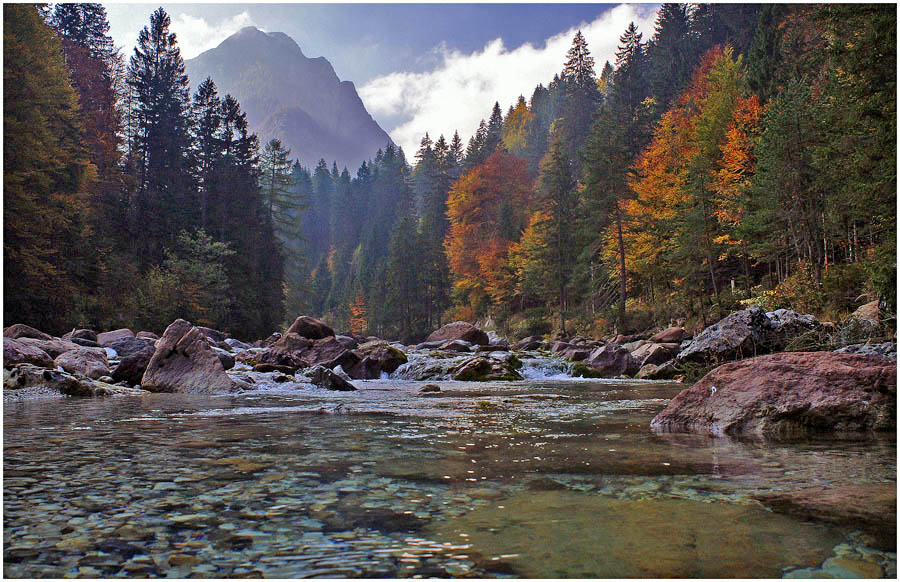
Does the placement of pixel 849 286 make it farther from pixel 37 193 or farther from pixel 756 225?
pixel 37 193

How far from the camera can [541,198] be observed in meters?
36.6

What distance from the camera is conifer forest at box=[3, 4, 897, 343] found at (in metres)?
16.6

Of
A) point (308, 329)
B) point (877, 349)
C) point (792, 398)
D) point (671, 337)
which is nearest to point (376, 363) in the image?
point (308, 329)

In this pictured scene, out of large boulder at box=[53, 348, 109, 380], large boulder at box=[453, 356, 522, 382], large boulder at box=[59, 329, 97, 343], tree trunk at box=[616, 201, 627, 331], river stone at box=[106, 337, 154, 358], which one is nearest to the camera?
large boulder at box=[53, 348, 109, 380]

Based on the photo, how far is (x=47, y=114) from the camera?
844 inches

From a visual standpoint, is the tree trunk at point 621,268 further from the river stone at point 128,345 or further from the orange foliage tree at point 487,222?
the river stone at point 128,345

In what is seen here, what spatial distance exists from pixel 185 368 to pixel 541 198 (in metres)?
29.6

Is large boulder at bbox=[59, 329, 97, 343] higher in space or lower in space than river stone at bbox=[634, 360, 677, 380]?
higher

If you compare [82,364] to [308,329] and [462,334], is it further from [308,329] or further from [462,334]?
[462,334]

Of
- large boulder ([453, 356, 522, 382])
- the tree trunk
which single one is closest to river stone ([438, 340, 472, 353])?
large boulder ([453, 356, 522, 382])

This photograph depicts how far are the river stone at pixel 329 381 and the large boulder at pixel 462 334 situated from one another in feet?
55.2

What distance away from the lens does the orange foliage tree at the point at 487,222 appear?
44.2 meters

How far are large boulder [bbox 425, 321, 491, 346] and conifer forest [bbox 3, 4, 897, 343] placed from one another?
23.0 feet

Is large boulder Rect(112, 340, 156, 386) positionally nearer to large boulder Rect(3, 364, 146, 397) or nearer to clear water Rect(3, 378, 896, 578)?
large boulder Rect(3, 364, 146, 397)
